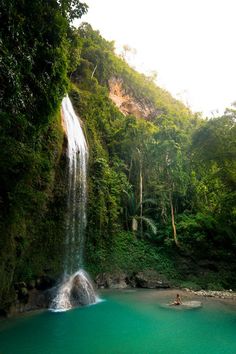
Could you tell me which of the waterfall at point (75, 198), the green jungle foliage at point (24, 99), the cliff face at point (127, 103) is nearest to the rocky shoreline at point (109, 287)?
the green jungle foliage at point (24, 99)

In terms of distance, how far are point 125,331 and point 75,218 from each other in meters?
8.05

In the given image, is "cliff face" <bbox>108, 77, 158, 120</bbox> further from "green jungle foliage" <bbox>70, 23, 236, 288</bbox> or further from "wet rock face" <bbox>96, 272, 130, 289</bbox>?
"wet rock face" <bbox>96, 272, 130, 289</bbox>

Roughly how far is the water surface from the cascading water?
123cm

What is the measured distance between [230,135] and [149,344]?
7.49 metres

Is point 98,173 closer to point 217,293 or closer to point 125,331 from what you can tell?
point 217,293

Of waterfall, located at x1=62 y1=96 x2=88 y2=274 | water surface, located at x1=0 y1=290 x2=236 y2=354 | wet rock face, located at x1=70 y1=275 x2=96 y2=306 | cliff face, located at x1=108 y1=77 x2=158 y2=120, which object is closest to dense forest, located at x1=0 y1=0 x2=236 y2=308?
cliff face, located at x1=108 y1=77 x2=158 y2=120

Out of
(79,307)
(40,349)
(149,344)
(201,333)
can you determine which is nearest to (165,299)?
(79,307)

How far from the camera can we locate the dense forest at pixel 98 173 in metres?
8.79

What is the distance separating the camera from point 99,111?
2422 centimetres

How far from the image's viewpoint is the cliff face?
32844 mm

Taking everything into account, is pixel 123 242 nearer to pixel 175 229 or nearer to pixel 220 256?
pixel 175 229

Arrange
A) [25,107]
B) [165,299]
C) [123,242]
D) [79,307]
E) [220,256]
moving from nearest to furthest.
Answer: [25,107] < [79,307] < [165,299] < [220,256] < [123,242]

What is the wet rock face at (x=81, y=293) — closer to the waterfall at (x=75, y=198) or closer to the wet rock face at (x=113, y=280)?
the waterfall at (x=75, y=198)

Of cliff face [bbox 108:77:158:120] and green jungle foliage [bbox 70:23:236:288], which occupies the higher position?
cliff face [bbox 108:77:158:120]
